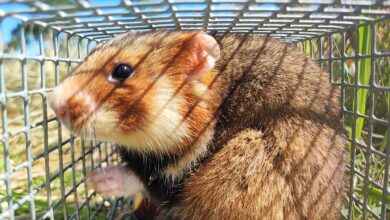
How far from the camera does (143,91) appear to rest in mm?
1616

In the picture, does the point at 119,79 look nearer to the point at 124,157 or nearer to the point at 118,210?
the point at 124,157

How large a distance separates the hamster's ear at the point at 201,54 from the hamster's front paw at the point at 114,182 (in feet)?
1.83

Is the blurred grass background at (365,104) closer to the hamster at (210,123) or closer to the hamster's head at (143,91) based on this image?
the hamster at (210,123)

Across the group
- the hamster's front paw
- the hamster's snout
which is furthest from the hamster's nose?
the hamster's front paw

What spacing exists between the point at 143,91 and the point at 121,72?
11 centimetres

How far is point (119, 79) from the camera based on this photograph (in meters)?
1.60

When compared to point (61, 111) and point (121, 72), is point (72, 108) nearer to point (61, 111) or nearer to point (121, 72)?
point (61, 111)

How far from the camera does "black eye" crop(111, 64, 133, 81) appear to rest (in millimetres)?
1601

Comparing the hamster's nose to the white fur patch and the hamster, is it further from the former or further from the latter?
the white fur patch

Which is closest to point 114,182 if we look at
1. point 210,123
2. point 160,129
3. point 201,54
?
point 160,129

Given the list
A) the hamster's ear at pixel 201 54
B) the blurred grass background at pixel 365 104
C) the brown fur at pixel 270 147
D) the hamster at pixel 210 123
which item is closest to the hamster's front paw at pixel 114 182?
the hamster at pixel 210 123

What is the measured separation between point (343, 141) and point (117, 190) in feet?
3.35

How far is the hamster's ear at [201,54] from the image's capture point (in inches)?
66.3

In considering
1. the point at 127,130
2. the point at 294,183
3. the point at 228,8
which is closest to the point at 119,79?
the point at 127,130
